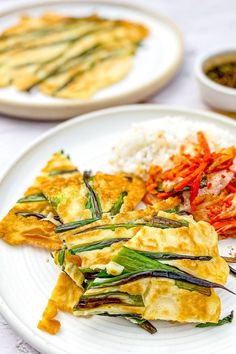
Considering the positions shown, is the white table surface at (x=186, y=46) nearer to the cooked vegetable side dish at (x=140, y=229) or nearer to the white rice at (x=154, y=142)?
the cooked vegetable side dish at (x=140, y=229)

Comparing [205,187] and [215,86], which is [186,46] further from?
[205,187]

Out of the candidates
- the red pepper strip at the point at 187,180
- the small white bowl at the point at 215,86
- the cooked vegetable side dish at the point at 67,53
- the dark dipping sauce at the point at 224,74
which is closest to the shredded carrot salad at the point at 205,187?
the red pepper strip at the point at 187,180

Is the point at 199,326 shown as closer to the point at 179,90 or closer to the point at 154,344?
the point at 154,344

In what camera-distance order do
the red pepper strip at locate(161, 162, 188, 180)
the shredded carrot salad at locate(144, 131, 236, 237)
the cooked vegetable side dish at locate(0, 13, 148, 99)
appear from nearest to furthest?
the shredded carrot salad at locate(144, 131, 236, 237), the red pepper strip at locate(161, 162, 188, 180), the cooked vegetable side dish at locate(0, 13, 148, 99)

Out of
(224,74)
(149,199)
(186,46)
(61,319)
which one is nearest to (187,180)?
(149,199)

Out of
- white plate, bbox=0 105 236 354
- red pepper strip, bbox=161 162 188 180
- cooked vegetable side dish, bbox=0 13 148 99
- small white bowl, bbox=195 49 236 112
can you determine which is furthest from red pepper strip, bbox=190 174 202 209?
cooked vegetable side dish, bbox=0 13 148 99

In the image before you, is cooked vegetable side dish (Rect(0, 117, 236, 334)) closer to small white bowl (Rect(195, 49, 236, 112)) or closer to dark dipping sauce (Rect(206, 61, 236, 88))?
small white bowl (Rect(195, 49, 236, 112))
